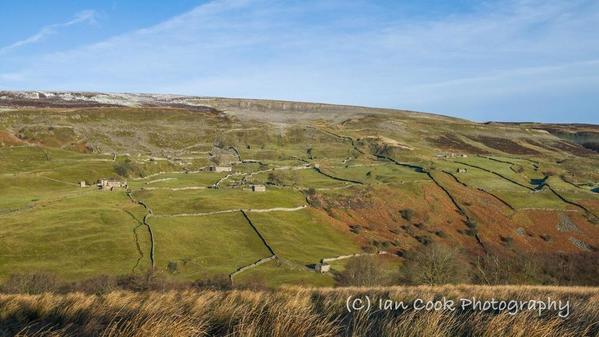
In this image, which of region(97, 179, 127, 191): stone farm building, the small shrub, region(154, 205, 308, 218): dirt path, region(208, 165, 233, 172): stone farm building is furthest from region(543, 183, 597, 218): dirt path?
region(97, 179, 127, 191): stone farm building

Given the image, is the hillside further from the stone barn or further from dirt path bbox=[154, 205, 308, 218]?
the stone barn

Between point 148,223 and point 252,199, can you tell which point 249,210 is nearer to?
point 252,199

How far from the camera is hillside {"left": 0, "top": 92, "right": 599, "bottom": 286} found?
56.2 m

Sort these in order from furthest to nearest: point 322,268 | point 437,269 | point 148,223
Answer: point 148,223 → point 322,268 → point 437,269

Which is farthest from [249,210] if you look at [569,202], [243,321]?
[569,202]

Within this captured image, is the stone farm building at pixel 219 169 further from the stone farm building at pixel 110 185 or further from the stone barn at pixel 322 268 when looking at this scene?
the stone barn at pixel 322 268

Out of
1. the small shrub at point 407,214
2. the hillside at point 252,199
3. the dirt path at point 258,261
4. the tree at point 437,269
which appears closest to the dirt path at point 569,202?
the hillside at point 252,199

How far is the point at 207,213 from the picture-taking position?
69875 mm

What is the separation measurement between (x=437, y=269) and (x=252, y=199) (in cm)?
3196

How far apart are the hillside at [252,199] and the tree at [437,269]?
798 cm

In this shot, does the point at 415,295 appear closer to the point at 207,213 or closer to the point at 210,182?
the point at 207,213

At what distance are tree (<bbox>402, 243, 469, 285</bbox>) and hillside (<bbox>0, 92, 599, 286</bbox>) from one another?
7982 millimetres

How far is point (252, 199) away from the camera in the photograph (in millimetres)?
78438

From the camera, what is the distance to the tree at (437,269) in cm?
5497
